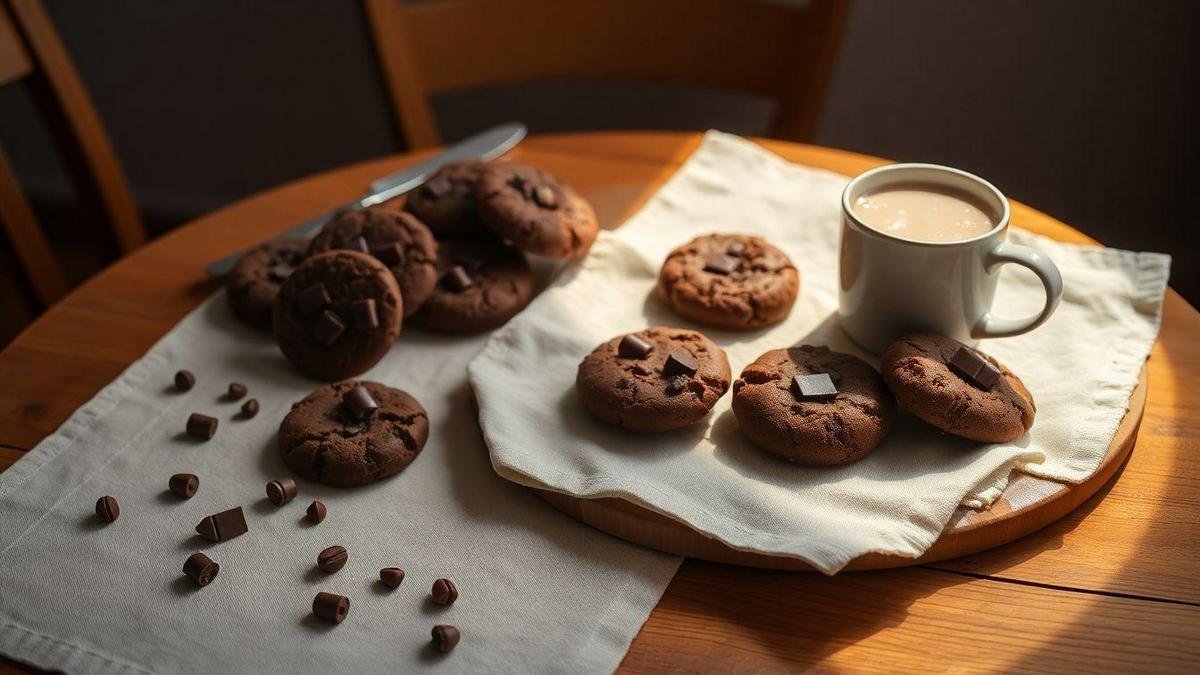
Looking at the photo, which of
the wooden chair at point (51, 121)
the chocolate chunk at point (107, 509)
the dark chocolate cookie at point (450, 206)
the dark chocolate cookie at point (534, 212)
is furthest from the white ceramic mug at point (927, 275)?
Result: the wooden chair at point (51, 121)

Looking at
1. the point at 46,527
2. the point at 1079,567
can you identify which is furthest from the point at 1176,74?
the point at 46,527

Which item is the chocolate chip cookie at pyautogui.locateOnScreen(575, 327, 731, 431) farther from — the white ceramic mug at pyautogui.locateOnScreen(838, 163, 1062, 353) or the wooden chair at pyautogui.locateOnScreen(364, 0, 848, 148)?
the wooden chair at pyautogui.locateOnScreen(364, 0, 848, 148)

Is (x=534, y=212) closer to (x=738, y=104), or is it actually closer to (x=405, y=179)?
(x=405, y=179)

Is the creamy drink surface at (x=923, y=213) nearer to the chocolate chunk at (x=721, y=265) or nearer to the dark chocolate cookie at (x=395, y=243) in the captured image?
the chocolate chunk at (x=721, y=265)

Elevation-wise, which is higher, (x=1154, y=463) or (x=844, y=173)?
(x=844, y=173)

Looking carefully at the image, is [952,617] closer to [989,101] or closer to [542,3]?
[542,3]
